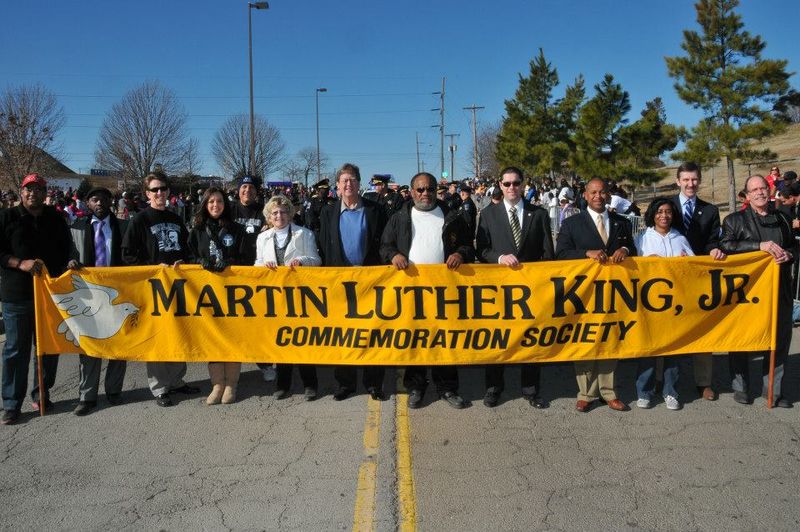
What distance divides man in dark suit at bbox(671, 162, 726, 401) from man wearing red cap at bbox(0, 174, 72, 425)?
18.4ft

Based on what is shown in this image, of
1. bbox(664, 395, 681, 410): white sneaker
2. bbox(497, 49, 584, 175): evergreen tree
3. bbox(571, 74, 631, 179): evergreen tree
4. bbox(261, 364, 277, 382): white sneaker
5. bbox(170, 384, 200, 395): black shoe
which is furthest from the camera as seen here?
bbox(497, 49, 584, 175): evergreen tree

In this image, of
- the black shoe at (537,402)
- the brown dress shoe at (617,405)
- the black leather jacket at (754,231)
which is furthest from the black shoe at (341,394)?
the black leather jacket at (754,231)

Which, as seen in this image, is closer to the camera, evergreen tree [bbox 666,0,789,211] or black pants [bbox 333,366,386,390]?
black pants [bbox 333,366,386,390]

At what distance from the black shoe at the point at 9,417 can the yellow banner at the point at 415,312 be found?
2.04 ft

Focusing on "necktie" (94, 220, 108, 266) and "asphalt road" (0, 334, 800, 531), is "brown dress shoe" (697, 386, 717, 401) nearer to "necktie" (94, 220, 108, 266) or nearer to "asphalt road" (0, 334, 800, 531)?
"asphalt road" (0, 334, 800, 531)

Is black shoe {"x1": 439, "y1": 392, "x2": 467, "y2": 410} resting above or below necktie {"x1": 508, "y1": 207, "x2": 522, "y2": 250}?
below

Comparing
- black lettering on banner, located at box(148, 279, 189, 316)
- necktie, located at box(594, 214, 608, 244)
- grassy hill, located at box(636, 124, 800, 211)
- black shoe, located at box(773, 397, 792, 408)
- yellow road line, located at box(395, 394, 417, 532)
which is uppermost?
grassy hill, located at box(636, 124, 800, 211)

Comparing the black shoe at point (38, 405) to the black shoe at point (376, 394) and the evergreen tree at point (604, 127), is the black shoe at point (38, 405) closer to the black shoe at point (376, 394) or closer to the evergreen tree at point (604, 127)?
the black shoe at point (376, 394)

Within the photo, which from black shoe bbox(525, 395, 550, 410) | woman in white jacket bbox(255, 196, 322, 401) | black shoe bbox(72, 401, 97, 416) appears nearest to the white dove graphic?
black shoe bbox(72, 401, 97, 416)

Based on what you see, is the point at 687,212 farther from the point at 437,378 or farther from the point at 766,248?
the point at 437,378

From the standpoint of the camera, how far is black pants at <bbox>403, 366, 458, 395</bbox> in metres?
5.38

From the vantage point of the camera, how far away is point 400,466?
4176mm

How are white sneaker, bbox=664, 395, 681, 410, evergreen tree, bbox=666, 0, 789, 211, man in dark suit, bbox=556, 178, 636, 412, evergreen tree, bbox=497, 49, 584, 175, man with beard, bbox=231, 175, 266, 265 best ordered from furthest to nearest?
1. evergreen tree, bbox=497, 49, 584, 175
2. evergreen tree, bbox=666, 0, 789, 211
3. man with beard, bbox=231, 175, 266, 265
4. man in dark suit, bbox=556, 178, 636, 412
5. white sneaker, bbox=664, 395, 681, 410

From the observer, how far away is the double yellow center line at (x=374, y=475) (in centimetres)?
353
